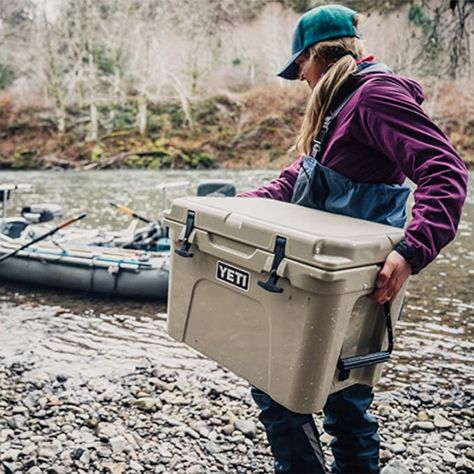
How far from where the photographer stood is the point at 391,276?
1.38m

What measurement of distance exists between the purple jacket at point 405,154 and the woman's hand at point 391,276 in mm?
22

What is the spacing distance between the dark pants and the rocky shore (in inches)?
33.0

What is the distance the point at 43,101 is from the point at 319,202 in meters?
30.2

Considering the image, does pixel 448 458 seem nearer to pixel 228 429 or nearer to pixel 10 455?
pixel 228 429

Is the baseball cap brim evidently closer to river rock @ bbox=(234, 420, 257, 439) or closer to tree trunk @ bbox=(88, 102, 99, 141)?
river rock @ bbox=(234, 420, 257, 439)

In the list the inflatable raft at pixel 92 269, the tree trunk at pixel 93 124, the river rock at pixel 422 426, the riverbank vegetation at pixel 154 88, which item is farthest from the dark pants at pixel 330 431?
the tree trunk at pixel 93 124

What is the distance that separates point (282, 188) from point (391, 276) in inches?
29.4

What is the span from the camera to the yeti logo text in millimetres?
1507

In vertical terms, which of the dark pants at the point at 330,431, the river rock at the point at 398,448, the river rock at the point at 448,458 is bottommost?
the river rock at the point at 398,448

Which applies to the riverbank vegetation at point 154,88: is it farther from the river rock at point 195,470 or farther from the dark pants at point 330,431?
the dark pants at point 330,431

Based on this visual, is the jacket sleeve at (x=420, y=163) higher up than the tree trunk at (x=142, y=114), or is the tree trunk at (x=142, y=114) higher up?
the jacket sleeve at (x=420, y=163)

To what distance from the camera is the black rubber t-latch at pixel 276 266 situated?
137cm

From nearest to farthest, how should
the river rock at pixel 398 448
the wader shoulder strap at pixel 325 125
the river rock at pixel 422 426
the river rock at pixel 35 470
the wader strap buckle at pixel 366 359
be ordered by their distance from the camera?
the wader strap buckle at pixel 366 359, the wader shoulder strap at pixel 325 125, the river rock at pixel 35 470, the river rock at pixel 398 448, the river rock at pixel 422 426

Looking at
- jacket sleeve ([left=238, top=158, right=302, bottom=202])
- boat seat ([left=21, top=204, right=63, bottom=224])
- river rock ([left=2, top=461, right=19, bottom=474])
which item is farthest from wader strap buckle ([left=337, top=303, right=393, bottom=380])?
boat seat ([left=21, top=204, right=63, bottom=224])
